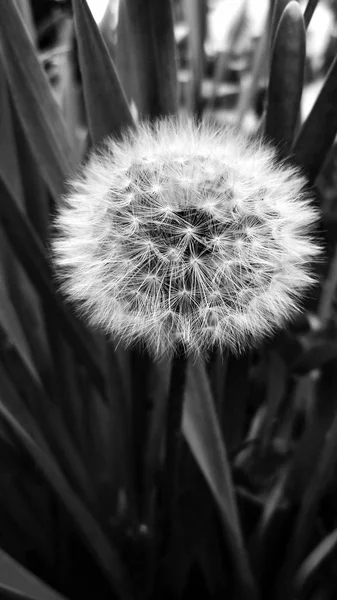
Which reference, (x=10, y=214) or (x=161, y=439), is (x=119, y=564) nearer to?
(x=161, y=439)

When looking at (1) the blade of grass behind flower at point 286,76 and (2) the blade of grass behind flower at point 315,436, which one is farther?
(2) the blade of grass behind flower at point 315,436

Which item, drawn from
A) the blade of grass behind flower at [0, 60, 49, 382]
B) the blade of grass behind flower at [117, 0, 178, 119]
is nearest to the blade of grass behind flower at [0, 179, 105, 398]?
the blade of grass behind flower at [0, 60, 49, 382]

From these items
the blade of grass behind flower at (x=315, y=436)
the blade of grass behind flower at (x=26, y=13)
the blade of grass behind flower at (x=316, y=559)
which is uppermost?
the blade of grass behind flower at (x=26, y=13)

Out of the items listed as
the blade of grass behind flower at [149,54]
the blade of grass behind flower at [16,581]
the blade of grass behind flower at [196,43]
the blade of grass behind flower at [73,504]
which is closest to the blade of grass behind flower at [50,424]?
the blade of grass behind flower at [73,504]

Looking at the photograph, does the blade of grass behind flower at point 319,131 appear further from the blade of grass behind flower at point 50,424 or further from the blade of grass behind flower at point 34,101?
the blade of grass behind flower at point 50,424

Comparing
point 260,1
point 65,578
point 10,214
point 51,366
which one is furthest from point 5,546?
point 260,1

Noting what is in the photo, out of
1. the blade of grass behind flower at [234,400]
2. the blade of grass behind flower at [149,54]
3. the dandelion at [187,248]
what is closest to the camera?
the dandelion at [187,248]
